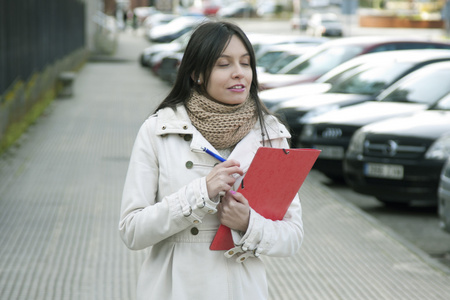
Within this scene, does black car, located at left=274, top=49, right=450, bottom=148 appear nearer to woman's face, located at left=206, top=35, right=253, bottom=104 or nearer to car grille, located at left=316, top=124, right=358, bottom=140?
car grille, located at left=316, top=124, right=358, bottom=140

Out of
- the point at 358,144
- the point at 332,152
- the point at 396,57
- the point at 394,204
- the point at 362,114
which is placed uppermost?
the point at 396,57

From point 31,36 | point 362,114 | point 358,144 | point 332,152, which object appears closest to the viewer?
point 358,144

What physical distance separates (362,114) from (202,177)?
7691mm

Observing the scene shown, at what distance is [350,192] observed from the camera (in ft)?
32.6

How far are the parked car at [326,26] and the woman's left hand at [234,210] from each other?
1952 inches

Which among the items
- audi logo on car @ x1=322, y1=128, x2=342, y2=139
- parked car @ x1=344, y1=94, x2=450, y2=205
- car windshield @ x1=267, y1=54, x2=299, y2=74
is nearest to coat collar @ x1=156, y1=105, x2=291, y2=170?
parked car @ x1=344, y1=94, x2=450, y2=205

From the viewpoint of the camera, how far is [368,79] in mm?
11555

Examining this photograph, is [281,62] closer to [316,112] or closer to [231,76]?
[316,112]

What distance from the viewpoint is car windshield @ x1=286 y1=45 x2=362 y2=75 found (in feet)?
46.3

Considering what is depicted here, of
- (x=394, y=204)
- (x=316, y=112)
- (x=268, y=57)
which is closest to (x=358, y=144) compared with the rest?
(x=394, y=204)

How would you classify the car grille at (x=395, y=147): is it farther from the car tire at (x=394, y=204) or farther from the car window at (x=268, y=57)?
the car window at (x=268, y=57)

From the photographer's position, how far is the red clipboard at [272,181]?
251cm

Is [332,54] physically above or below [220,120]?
below

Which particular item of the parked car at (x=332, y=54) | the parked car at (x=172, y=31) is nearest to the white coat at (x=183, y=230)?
the parked car at (x=332, y=54)
